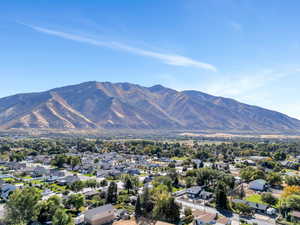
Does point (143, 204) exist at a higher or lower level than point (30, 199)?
lower

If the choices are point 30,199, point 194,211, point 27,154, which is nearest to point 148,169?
A: point 194,211

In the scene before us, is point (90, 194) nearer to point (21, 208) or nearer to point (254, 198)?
point (21, 208)

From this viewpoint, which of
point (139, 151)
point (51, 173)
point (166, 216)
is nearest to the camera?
point (166, 216)

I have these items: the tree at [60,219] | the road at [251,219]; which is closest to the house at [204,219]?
the road at [251,219]

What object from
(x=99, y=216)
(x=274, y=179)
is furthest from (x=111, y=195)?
(x=274, y=179)

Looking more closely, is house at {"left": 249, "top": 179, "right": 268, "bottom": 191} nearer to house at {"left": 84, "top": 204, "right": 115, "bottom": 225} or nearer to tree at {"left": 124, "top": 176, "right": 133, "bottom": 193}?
tree at {"left": 124, "top": 176, "right": 133, "bottom": 193}

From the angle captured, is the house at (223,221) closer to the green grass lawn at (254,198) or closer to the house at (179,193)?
the house at (179,193)

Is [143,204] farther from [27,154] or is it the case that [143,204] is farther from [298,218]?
[27,154]
